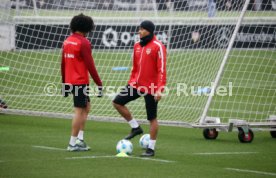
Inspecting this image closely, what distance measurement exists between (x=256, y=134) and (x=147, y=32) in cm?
397

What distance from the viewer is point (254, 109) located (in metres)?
17.4

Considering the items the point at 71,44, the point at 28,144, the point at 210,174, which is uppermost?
the point at 71,44

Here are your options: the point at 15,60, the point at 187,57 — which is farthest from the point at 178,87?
the point at 15,60

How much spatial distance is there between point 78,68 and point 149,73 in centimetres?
110

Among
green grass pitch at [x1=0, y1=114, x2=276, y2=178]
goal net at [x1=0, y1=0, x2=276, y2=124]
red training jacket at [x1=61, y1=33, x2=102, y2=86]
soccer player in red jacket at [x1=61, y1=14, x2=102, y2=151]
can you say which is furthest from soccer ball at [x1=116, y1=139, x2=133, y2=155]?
goal net at [x1=0, y1=0, x2=276, y2=124]

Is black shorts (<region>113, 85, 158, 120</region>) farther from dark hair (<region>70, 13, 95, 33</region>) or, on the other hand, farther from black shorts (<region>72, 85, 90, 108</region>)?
dark hair (<region>70, 13, 95, 33</region>)

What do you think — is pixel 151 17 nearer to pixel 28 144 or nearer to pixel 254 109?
pixel 254 109

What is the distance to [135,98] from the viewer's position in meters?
12.8

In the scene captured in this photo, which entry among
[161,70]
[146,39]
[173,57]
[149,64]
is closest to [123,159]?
[161,70]

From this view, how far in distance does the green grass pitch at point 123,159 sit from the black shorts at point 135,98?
2.19 feet

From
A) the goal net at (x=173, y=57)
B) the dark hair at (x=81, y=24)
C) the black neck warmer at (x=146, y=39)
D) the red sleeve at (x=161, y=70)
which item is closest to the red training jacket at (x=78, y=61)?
the dark hair at (x=81, y=24)

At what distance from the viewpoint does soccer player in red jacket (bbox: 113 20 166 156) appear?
1191 centimetres

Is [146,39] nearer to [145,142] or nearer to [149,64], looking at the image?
[149,64]

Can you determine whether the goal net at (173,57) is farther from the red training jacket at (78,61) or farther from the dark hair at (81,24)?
the dark hair at (81,24)
